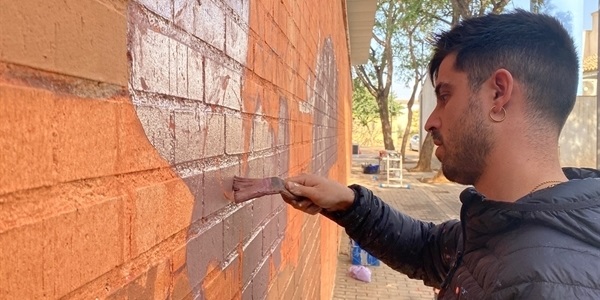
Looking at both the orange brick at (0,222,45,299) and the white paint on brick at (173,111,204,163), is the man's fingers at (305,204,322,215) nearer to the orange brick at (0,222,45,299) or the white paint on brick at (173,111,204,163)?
the white paint on brick at (173,111,204,163)

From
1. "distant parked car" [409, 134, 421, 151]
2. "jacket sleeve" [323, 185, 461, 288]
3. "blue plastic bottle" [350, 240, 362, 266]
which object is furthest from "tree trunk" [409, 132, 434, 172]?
"jacket sleeve" [323, 185, 461, 288]

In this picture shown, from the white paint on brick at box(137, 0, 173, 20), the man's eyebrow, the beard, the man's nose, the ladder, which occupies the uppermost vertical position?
the white paint on brick at box(137, 0, 173, 20)

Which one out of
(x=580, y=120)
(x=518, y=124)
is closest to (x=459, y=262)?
(x=518, y=124)

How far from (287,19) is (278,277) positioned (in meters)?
1.10

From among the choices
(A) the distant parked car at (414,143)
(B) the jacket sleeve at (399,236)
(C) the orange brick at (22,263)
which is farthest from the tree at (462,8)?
(A) the distant parked car at (414,143)

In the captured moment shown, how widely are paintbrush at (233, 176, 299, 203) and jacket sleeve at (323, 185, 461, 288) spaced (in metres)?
0.69

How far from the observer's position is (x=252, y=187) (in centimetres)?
150

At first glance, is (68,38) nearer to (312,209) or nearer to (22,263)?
(22,263)

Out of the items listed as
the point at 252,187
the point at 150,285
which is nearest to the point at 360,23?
the point at 252,187

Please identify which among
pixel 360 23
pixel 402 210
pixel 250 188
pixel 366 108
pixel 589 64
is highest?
pixel 589 64

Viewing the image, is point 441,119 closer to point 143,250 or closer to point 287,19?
point 287,19

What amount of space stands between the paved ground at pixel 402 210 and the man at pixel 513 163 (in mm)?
5757

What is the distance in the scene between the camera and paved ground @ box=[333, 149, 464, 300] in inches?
290

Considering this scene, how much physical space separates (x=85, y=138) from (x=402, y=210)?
12590 mm
